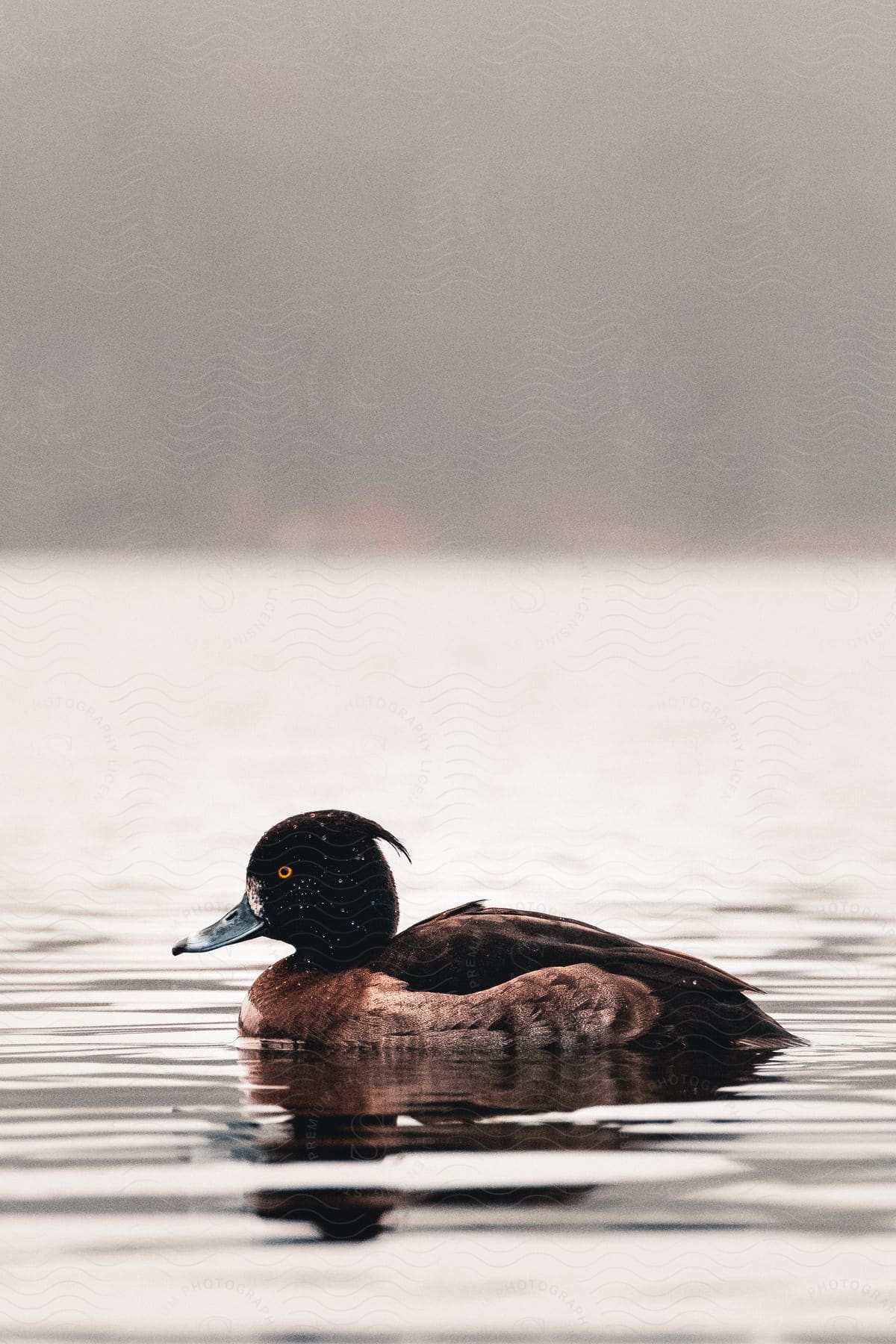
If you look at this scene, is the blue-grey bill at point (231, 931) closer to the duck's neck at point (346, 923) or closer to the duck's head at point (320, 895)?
the duck's head at point (320, 895)

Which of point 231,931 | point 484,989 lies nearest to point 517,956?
point 484,989

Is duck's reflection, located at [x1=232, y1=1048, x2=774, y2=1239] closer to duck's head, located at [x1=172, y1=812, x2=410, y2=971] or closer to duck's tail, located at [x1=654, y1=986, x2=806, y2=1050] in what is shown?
duck's tail, located at [x1=654, y1=986, x2=806, y2=1050]

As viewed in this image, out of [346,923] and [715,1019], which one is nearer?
[715,1019]

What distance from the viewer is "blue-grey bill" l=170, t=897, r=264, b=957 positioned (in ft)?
32.3

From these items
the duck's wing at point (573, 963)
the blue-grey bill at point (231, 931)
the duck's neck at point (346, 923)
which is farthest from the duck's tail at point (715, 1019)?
the blue-grey bill at point (231, 931)

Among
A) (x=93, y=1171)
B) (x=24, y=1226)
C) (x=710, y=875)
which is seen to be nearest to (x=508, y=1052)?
(x=93, y=1171)

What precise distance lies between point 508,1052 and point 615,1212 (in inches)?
87.4

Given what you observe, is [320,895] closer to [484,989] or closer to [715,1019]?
[484,989]

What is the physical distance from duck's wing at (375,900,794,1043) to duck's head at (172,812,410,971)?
0.54 metres

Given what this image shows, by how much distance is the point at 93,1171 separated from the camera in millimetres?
7289

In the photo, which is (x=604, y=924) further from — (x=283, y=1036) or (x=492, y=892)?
(x=283, y=1036)

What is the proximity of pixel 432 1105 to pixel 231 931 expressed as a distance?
6.75 feet

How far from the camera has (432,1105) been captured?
8047 millimetres

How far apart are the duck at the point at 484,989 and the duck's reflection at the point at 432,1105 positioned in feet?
0.37
